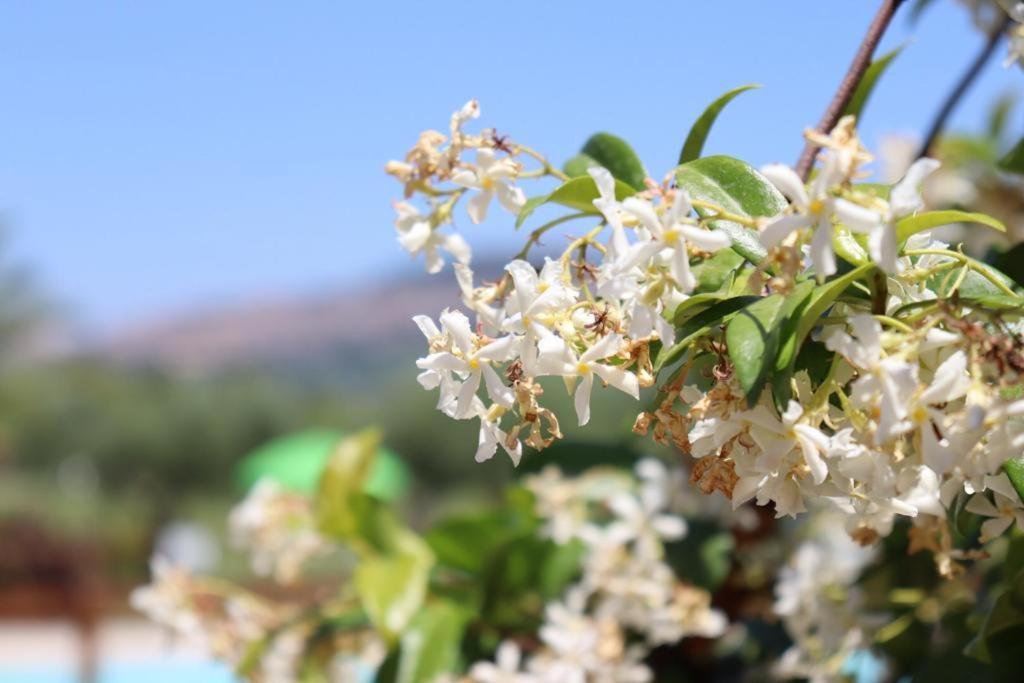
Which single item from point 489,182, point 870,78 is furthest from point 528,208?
point 870,78

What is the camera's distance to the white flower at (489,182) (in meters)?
0.41

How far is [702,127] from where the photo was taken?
18.6 inches

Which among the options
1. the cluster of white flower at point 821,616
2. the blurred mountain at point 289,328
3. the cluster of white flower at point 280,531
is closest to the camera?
the cluster of white flower at point 821,616

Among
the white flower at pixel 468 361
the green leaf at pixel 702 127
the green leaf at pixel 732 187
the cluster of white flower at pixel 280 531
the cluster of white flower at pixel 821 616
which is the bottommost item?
the cluster of white flower at pixel 821 616

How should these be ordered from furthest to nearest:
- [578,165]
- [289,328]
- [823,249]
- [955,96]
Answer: [289,328] → [955,96] → [578,165] → [823,249]

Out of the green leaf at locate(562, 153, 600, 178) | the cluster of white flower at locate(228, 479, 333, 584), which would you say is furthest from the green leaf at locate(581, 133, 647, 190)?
the cluster of white flower at locate(228, 479, 333, 584)

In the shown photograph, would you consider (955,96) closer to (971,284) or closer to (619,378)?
(971,284)

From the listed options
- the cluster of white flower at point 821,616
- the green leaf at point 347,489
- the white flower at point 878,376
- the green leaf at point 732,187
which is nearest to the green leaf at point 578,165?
the green leaf at point 732,187

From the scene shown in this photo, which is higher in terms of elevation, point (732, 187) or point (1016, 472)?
point (732, 187)

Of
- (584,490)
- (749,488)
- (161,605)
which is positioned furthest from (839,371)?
(161,605)

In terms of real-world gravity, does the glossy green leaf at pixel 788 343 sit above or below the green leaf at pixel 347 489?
below

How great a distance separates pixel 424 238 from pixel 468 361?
69mm

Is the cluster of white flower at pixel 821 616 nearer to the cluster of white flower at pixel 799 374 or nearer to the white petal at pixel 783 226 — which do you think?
the cluster of white flower at pixel 799 374

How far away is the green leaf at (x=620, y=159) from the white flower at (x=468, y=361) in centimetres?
15
